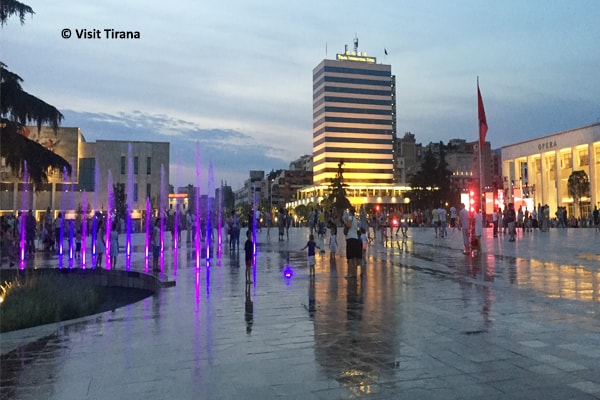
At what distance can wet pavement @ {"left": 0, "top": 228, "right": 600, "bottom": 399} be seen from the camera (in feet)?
13.8

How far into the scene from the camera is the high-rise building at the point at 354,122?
148375mm

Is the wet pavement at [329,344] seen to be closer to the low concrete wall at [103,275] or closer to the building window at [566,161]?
the low concrete wall at [103,275]

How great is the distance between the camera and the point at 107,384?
4.36m

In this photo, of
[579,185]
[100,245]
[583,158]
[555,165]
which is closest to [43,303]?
[100,245]

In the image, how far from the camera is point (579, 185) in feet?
206

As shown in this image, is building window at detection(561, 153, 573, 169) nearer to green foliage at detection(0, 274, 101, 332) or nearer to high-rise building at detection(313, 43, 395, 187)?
green foliage at detection(0, 274, 101, 332)

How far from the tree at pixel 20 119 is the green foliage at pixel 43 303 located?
6.05 metres

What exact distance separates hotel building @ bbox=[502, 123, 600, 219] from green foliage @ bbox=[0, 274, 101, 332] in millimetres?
55636

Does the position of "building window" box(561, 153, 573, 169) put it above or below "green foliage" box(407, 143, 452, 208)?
above

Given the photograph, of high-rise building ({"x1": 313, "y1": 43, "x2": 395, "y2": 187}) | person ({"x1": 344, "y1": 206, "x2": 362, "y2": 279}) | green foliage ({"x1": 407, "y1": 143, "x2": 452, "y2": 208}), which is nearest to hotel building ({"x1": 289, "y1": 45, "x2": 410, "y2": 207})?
high-rise building ({"x1": 313, "y1": 43, "x2": 395, "y2": 187})

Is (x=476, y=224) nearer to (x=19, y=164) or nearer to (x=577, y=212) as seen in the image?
(x=19, y=164)

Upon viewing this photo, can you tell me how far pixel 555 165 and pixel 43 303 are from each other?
78612 mm

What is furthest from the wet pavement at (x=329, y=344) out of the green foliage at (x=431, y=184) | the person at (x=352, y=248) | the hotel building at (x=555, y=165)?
the green foliage at (x=431, y=184)

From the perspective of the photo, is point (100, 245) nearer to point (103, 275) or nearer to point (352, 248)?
point (103, 275)
